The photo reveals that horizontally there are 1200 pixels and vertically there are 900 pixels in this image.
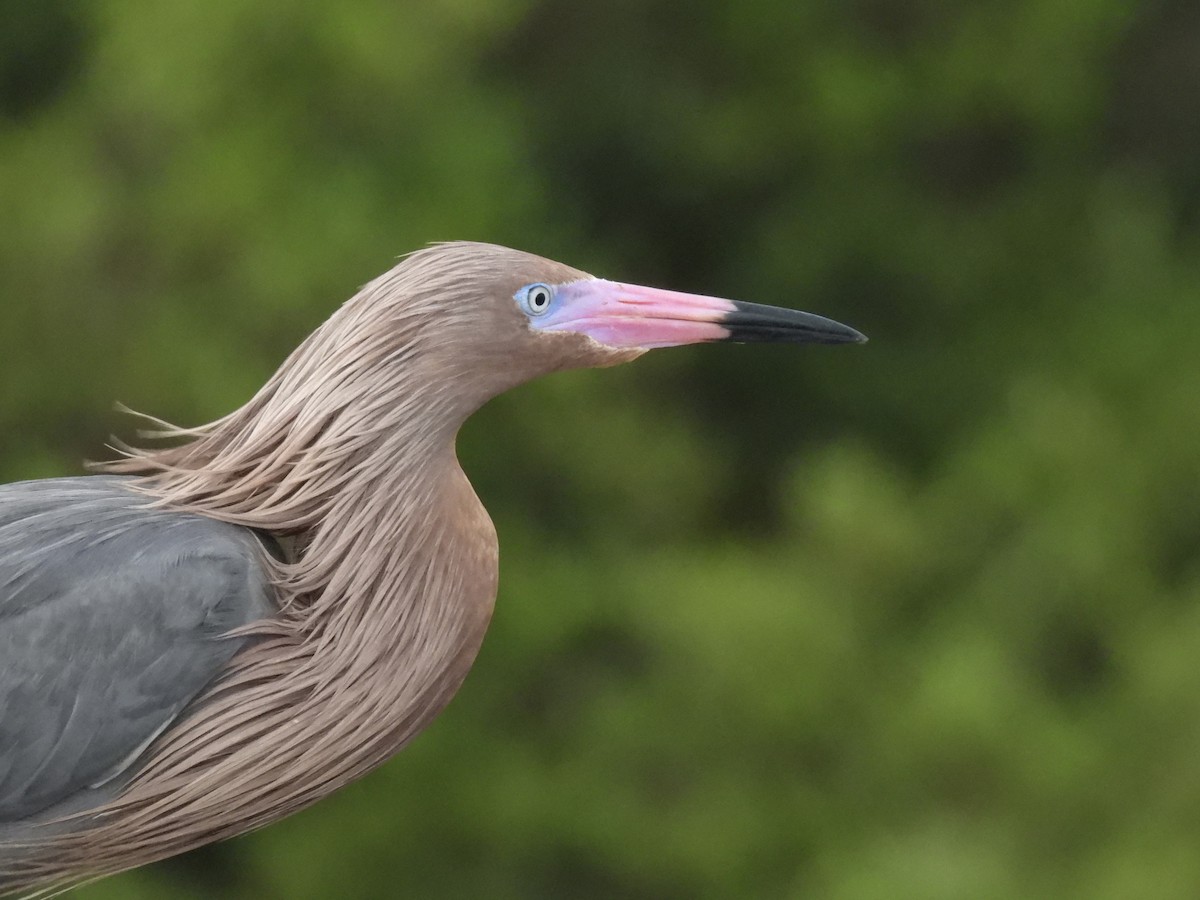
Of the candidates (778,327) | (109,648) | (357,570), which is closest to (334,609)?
(357,570)

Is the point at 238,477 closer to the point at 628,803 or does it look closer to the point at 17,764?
the point at 17,764

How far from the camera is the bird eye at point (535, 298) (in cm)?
221

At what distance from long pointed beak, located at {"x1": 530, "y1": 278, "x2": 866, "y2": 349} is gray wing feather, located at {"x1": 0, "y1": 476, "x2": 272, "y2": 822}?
551 millimetres

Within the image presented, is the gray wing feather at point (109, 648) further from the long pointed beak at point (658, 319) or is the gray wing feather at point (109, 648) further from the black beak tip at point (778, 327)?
the black beak tip at point (778, 327)

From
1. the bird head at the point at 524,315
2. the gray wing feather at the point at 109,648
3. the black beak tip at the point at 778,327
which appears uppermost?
the black beak tip at the point at 778,327

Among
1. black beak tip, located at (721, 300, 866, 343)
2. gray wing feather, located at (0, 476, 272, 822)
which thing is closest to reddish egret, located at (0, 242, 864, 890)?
gray wing feather, located at (0, 476, 272, 822)

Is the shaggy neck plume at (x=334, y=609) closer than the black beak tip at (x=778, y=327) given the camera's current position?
Yes

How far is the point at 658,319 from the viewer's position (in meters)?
2.29

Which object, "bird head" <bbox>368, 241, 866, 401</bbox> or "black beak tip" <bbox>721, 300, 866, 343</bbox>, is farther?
"black beak tip" <bbox>721, 300, 866, 343</bbox>

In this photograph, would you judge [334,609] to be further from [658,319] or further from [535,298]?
[658,319]

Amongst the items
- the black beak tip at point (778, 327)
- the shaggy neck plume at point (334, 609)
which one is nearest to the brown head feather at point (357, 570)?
the shaggy neck plume at point (334, 609)

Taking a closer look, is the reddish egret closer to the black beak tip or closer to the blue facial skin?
the blue facial skin

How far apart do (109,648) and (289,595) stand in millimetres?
243

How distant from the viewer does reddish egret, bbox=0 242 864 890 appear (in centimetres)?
215
